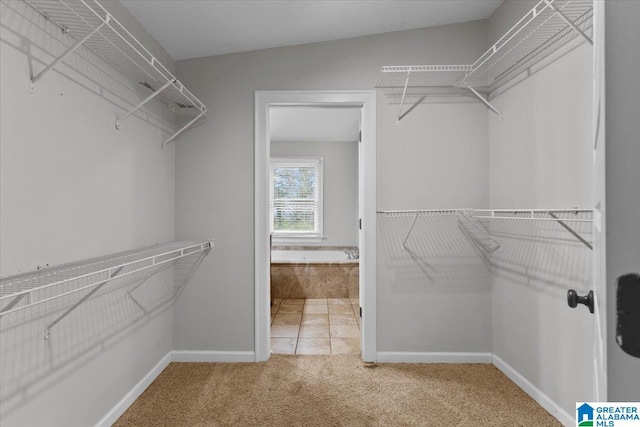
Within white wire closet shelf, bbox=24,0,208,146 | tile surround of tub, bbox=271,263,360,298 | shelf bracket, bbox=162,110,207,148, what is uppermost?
white wire closet shelf, bbox=24,0,208,146

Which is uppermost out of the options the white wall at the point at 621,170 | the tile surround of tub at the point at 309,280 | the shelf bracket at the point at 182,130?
the shelf bracket at the point at 182,130

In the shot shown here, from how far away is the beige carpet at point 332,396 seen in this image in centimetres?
180

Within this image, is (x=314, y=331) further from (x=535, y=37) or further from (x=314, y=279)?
(x=535, y=37)

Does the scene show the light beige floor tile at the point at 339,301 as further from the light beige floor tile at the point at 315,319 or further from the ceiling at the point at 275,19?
the ceiling at the point at 275,19

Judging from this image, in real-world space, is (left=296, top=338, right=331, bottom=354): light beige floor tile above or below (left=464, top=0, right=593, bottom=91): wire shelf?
below

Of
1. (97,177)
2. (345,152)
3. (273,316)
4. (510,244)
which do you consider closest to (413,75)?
(510,244)

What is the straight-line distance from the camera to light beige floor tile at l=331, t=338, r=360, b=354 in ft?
8.70

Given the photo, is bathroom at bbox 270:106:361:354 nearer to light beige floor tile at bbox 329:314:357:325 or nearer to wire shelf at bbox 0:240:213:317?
light beige floor tile at bbox 329:314:357:325

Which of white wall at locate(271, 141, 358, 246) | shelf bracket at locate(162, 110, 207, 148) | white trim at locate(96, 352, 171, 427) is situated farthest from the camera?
white wall at locate(271, 141, 358, 246)

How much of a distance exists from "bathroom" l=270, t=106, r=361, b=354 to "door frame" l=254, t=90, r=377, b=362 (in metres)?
1.35

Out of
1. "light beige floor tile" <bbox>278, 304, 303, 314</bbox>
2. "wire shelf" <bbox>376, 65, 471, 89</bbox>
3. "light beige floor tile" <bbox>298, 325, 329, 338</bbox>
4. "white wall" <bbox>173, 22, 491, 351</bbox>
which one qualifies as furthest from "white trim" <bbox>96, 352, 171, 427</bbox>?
"wire shelf" <bbox>376, 65, 471, 89</bbox>

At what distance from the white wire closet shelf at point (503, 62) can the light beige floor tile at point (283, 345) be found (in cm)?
199

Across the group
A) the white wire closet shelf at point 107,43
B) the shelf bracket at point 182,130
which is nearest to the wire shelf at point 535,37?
the white wire closet shelf at point 107,43

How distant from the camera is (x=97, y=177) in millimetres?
1625
